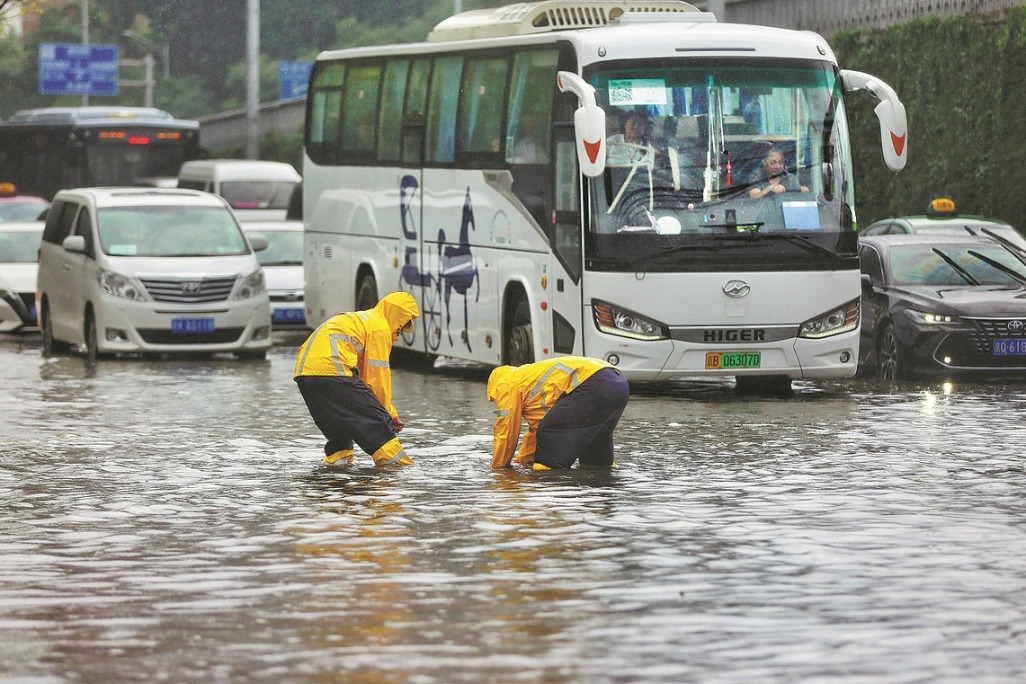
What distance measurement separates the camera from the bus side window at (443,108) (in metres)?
22.3

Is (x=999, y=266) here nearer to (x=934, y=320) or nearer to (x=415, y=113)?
(x=934, y=320)

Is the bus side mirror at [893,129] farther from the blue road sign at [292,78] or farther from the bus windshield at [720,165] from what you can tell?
the blue road sign at [292,78]

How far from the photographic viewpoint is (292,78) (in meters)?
75.9

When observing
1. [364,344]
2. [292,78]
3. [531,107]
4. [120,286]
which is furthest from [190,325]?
[292,78]

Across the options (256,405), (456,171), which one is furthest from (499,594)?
(456,171)

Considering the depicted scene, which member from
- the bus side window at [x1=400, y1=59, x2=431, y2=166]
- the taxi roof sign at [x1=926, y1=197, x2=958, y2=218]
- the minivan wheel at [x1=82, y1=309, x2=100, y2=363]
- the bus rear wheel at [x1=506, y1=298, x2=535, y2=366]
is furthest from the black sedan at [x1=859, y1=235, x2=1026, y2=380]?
the minivan wheel at [x1=82, y1=309, x2=100, y2=363]

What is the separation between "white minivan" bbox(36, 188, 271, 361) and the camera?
2434 cm

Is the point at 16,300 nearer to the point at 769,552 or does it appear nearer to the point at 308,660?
the point at 769,552

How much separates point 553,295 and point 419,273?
12.2 feet

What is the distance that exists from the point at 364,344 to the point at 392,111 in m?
10.0

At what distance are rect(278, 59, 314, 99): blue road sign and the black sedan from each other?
178 feet

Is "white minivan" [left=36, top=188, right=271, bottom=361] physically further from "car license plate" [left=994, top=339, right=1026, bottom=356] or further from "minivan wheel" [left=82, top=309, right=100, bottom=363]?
"car license plate" [left=994, top=339, right=1026, bottom=356]

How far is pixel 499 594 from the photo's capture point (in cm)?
939

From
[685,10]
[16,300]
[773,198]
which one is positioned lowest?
[16,300]
